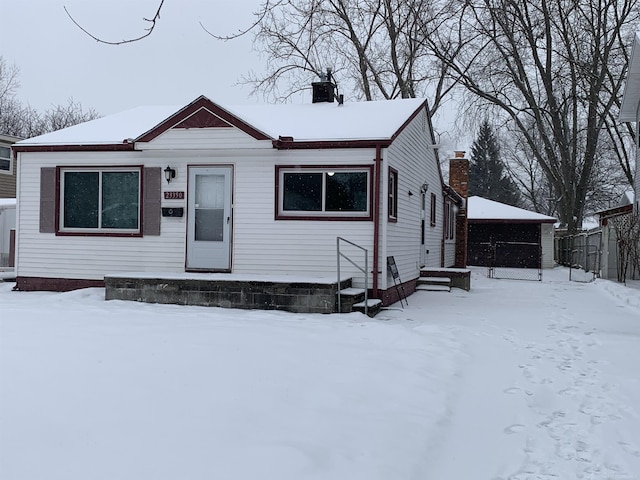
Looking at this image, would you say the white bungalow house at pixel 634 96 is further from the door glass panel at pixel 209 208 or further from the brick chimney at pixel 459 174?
the door glass panel at pixel 209 208

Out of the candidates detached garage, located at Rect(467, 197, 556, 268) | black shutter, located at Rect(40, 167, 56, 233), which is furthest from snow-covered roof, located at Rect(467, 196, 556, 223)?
black shutter, located at Rect(40, 167, 56, 233)

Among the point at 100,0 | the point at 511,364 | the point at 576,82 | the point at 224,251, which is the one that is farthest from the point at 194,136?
the point at 576,82

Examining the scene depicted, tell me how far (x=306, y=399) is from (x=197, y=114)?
689 centimetres

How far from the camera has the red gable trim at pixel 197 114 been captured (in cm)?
993

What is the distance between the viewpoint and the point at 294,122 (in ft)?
36.2

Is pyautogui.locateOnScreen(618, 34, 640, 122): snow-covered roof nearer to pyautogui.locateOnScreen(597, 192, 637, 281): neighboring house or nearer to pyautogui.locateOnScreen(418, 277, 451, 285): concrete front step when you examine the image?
pyautogui.locateOnScreen(597, 192, 637, 281): neighboring house

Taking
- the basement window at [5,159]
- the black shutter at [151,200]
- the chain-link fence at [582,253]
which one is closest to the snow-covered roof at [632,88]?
the chain-link fence at [582,253]

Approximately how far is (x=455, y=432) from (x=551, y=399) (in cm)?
129

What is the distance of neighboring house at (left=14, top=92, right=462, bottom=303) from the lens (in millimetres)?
9883

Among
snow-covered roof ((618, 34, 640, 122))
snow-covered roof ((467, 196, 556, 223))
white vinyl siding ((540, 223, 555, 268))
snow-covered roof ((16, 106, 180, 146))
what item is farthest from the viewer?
white vinyl siding ((540, 223, 555, 268))

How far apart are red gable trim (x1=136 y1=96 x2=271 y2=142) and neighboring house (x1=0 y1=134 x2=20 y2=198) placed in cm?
1251

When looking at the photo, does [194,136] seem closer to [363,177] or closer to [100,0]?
[363,177]

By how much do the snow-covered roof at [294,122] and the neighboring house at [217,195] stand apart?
0.14 ft

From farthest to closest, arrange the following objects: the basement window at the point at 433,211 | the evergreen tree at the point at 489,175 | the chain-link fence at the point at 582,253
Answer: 1. the evergreen tree at the point at 489,175
2. the chain-link fence at the point at 582,253
3. the basement window at the point at 433,211
